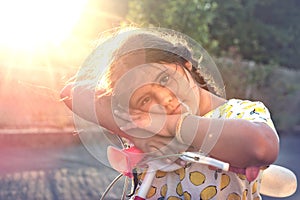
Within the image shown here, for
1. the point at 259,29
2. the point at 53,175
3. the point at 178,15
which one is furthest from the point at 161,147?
the point at 259,29

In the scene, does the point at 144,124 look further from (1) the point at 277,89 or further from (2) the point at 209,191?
(1) the point at 277,89

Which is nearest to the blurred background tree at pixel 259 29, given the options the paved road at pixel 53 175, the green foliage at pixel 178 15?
the green foliage at pixel 178 15

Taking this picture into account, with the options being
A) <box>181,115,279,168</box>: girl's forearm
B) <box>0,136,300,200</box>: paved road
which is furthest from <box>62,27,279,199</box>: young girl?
<box>0,136,300,200</box>: paved road

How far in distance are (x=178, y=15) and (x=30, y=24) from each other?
2816mm

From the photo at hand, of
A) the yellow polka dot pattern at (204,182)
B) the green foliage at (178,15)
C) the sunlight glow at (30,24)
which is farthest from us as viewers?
the green foliage at (178,15)

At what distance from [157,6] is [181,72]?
9544 mm

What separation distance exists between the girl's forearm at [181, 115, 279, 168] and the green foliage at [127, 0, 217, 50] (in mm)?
8656

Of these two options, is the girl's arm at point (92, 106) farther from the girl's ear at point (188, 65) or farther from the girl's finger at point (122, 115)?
the girl's ear at point (188, 65)

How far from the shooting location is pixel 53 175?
5.82m

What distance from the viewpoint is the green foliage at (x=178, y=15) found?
9.87 metres

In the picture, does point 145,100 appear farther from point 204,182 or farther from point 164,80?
point 204,182

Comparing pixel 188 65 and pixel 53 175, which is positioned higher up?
pixel 188 65

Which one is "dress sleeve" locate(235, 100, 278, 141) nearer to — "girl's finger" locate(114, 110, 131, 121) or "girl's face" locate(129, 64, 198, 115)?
"girl's face" locate(129, 64, 198, 115)

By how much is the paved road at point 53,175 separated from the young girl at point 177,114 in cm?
298
